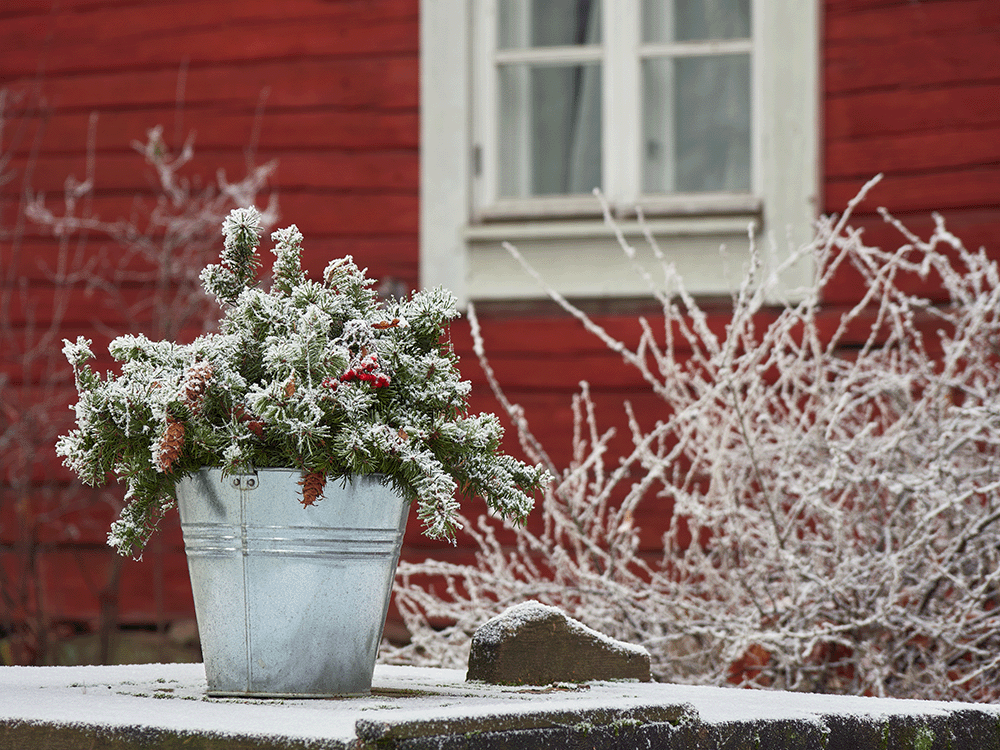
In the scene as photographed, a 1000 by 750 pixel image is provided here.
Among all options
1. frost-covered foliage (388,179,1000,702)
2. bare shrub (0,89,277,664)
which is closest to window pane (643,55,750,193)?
frost-covered foliage (388,179,1000,702)

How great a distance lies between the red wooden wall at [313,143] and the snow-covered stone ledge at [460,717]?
262cm

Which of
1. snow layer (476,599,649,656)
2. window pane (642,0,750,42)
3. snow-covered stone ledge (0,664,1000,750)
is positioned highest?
window pane (642,0,750,42)

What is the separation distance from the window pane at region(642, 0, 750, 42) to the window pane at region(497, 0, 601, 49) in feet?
0.69

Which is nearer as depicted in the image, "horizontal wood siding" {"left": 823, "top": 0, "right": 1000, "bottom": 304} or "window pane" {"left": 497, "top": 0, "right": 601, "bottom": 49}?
"horizontal wood siding" {"left": 823, "top": 0, "right": 1000, "bottom": 304}

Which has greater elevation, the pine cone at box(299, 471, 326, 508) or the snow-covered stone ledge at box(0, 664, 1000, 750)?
the pine cone at box(299, 471, 326, 508)

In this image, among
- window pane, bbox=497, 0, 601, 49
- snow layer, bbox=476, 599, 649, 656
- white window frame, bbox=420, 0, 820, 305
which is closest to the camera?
snow layer, bbox=476, 599, 649, 656

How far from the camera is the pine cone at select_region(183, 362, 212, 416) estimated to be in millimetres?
2023

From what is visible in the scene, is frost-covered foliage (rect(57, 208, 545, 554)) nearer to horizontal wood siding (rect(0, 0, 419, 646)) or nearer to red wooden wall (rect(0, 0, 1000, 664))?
red wooden wall (rect(0, 0, 1000, 664))

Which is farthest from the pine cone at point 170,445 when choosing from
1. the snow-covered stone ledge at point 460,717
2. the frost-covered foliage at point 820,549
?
the frost-covered foliage at point 820,549

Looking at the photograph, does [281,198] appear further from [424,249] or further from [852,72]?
[852,72]

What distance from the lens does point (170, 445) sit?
1980mm

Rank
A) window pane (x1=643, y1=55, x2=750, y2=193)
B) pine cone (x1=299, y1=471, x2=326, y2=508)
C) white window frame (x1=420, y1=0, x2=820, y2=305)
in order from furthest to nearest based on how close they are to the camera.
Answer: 1. window pane (x1=643, y1=55, x2=750, y2=193)
2. white window frame (x1=420, y1=0, x2=820, y2=305)
3. pine cone (x1=299, y1=471, x2=326, y2=508)

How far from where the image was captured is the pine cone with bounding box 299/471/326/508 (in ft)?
6.46

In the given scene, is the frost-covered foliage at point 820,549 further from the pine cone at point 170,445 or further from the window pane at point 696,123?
the pine cone at point 170,445
